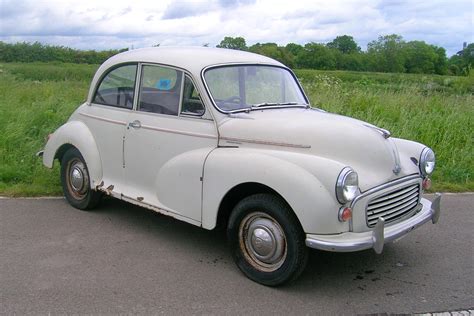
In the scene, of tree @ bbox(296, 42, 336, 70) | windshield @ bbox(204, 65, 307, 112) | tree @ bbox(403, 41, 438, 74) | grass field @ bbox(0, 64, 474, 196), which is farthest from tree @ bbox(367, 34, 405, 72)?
windshield @ bbox(204, 65, 307, 112)

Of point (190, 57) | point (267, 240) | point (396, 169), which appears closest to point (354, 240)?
point (267, 240)

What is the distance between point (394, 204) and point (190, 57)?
236 cm

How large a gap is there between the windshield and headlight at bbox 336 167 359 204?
4.42 feet

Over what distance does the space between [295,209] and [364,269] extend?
1134 millimetres

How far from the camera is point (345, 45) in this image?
41.9 meters

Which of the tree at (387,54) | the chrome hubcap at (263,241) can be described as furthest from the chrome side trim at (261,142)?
the tree at (387,54)

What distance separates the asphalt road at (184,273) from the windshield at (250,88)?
56.2 inches

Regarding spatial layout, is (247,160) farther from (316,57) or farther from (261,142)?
(316,57)

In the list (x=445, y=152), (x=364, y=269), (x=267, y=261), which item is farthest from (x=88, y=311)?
(x=445, y=152)

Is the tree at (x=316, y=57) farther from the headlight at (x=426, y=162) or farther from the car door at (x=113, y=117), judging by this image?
the headlight at (x=426, y=162)

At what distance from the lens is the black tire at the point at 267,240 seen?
361cm

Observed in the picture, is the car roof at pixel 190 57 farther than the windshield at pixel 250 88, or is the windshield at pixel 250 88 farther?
the car roof at pixel 190 57

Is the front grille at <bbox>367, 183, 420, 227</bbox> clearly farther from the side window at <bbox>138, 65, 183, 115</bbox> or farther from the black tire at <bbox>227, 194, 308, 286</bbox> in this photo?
the side window at <bbox>138, 65, 183, 115</bbox>

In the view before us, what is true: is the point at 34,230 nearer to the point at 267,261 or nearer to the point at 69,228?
the point at 69,228
